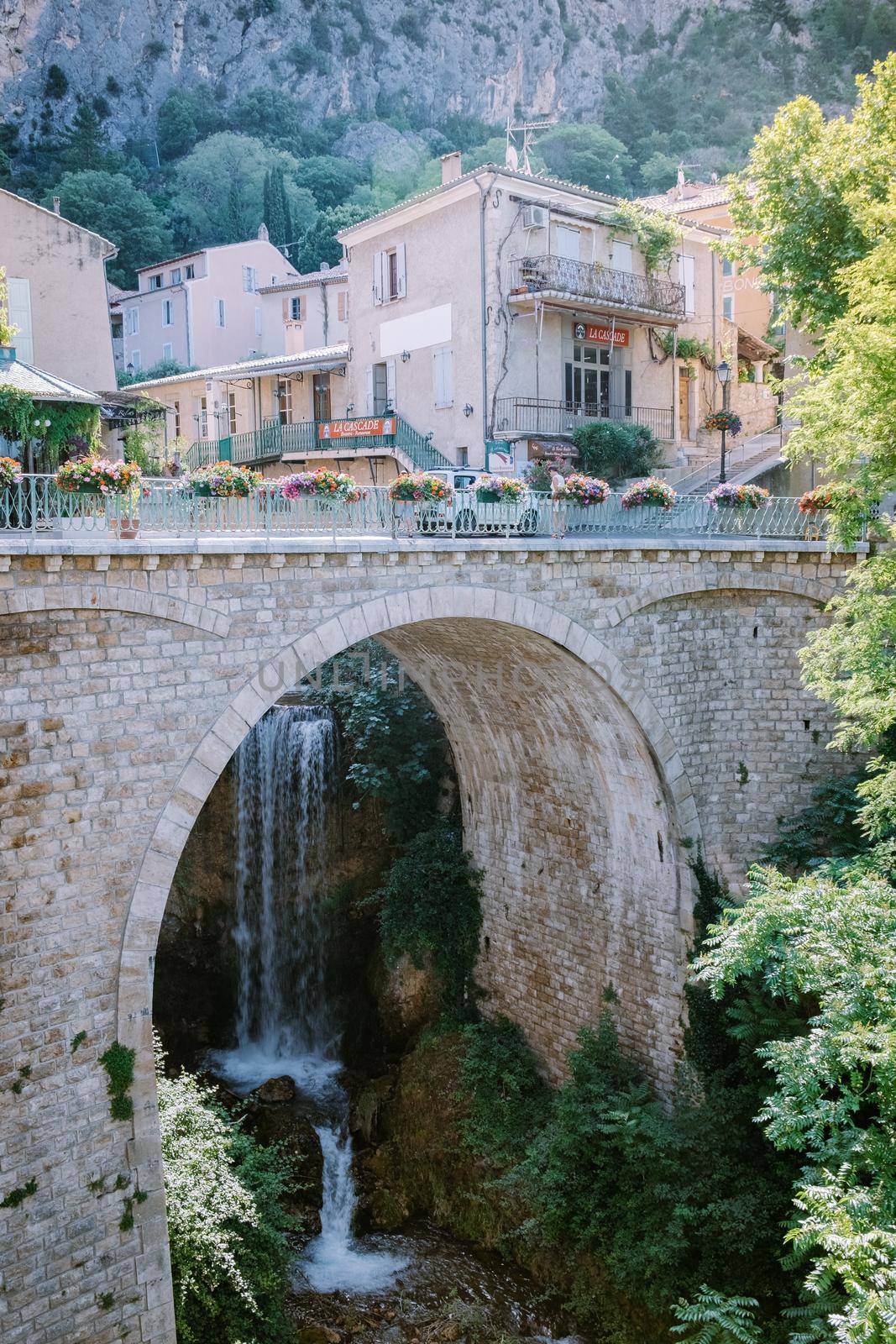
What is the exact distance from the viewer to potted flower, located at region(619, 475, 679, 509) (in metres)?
15.7

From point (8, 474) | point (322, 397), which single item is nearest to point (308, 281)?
point (322, 397)

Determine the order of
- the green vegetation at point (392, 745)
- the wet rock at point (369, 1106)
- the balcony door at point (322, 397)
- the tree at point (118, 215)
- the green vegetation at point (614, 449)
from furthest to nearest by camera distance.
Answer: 1. the tree at point (118, 215)
2. the balcony door at point (322, 397)
3. the green vegetation at point (614, 449)
4. the green vegetation at point (392, 745)
5. the wet rock at point (369, 1106)

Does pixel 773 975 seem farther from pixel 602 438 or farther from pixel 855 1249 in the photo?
pixel 602 438

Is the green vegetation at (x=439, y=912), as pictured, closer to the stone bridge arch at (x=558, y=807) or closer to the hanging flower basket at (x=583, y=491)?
the stone bridge arch at (x=558, y=807)

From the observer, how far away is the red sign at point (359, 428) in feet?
82.6

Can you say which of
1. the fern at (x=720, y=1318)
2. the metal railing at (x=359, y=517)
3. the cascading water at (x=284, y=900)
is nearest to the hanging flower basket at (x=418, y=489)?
the metal railing at (x=359, y=517)

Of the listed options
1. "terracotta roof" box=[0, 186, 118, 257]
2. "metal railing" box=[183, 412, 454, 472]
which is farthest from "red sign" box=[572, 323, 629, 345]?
"terracotta roof" box=[0, 186, 118, 257]

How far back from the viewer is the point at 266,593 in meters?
11.6

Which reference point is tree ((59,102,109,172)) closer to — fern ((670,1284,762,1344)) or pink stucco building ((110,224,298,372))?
pink stucco building ((110,224,298,372))

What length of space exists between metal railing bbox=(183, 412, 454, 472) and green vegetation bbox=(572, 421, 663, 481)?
2928mm

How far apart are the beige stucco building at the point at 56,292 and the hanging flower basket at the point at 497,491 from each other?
1019 cm

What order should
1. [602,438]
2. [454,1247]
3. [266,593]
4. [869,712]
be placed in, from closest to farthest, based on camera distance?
[266,593], [869,712], [454,1247], [602,438]

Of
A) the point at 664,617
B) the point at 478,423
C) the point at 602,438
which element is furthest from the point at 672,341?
the point at 664,617

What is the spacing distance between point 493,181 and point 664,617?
11.2 meters
